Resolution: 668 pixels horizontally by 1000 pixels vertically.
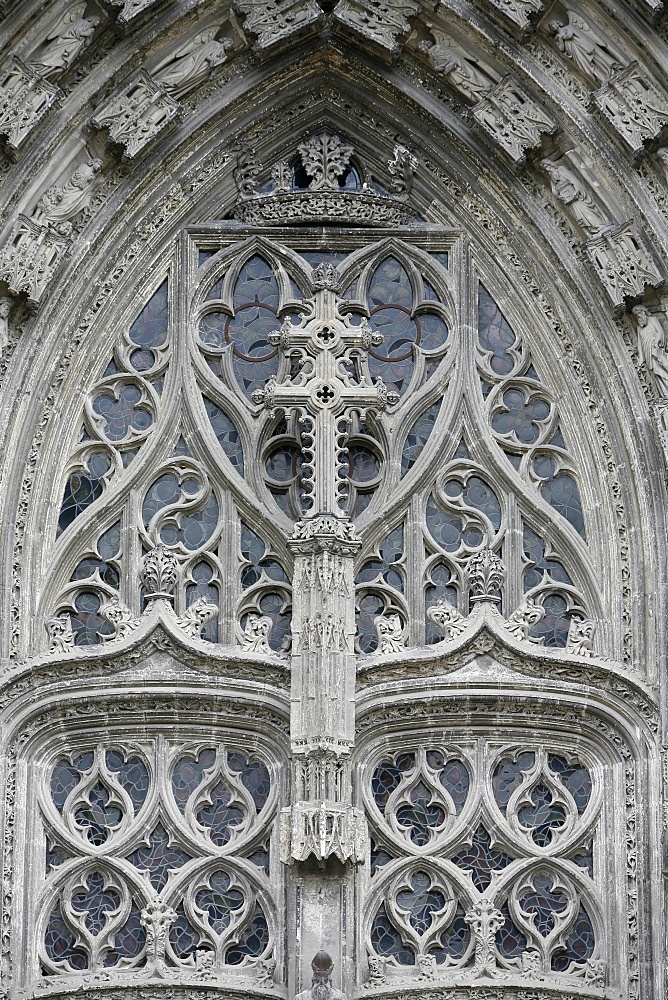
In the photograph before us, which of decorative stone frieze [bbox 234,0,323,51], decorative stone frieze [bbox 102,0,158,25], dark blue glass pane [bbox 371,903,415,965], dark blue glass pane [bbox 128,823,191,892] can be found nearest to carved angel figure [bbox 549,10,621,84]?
decorative stone frieze [bbox 234,0,323,51]

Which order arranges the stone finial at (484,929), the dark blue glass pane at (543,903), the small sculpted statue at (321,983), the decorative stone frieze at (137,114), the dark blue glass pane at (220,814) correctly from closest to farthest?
the small sculpted statue at (321,983) < the stone finial at (484,929) < the dark blue glass pane at (543,903) < the dark blue glass pane at (220,814) < the decorative stone frieze at (137,114)

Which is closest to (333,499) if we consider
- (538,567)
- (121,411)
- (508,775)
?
(538,567)

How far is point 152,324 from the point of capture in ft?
57.7

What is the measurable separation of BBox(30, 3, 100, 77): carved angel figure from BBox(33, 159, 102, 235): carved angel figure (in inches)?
31.5

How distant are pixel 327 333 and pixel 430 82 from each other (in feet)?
7.04

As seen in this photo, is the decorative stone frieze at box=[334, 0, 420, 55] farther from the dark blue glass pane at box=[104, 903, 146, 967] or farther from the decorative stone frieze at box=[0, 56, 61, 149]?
the dark blue glass pane at box=[104, 903, 146, 967]

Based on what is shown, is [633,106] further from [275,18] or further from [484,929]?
[484,929]

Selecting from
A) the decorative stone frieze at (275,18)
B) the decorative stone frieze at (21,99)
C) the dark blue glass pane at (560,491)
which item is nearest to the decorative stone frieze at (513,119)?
the decorative stone frieze at (275,18)

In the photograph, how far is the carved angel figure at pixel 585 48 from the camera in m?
16.8

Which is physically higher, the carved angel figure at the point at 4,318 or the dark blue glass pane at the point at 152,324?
the dark blue glass pane at the point at 152,324

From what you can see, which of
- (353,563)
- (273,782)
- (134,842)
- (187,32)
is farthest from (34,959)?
(187,32)

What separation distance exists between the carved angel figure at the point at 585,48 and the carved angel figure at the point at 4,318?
4.47 metres

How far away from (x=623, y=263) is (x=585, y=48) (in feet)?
5.29

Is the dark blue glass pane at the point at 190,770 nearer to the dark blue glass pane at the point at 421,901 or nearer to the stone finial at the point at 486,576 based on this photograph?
the dark blue glass pane at the point at 421,901
